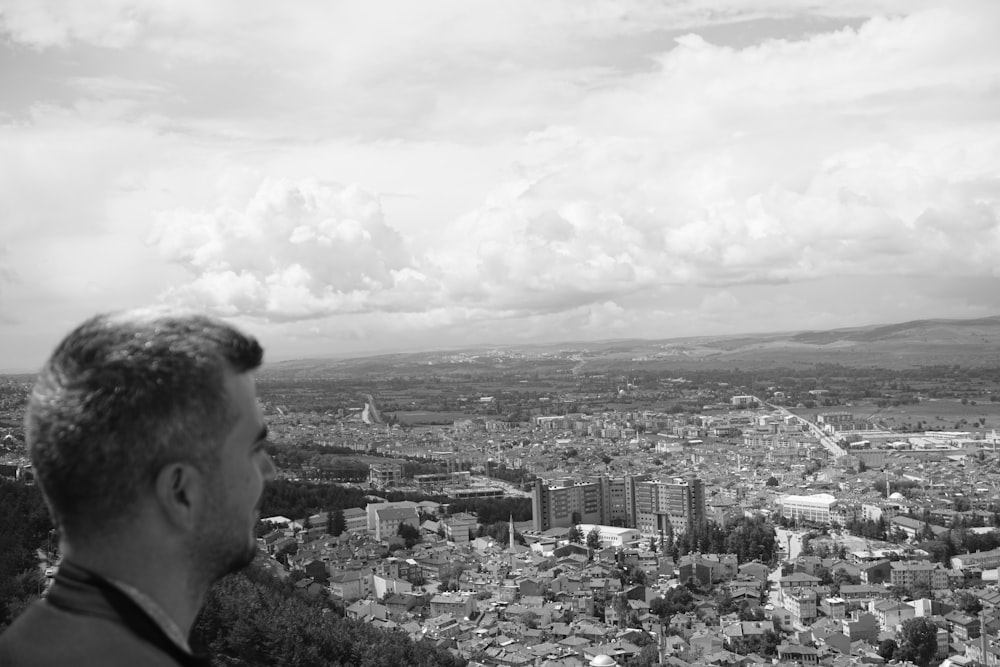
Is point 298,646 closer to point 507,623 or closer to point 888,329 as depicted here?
point 507,623

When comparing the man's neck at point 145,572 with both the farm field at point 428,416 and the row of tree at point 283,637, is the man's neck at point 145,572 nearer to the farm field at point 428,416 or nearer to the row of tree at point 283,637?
the row of tree at point 283,637

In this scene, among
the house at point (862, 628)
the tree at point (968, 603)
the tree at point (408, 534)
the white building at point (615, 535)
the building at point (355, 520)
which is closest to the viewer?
the house at point (862, 628)

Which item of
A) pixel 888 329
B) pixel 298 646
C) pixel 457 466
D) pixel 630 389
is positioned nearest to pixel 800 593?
pixel 298 646

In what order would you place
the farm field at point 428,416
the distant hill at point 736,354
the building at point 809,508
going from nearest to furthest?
the building at point 809,508 → the farm field at point 428,416 → the distant hill at point 736,354

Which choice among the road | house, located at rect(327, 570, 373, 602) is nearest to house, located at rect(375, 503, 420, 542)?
house, located at rect(327, 570, 373, 602)

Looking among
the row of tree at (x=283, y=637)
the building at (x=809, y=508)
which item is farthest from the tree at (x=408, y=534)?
the building at (x=809, y=508)
